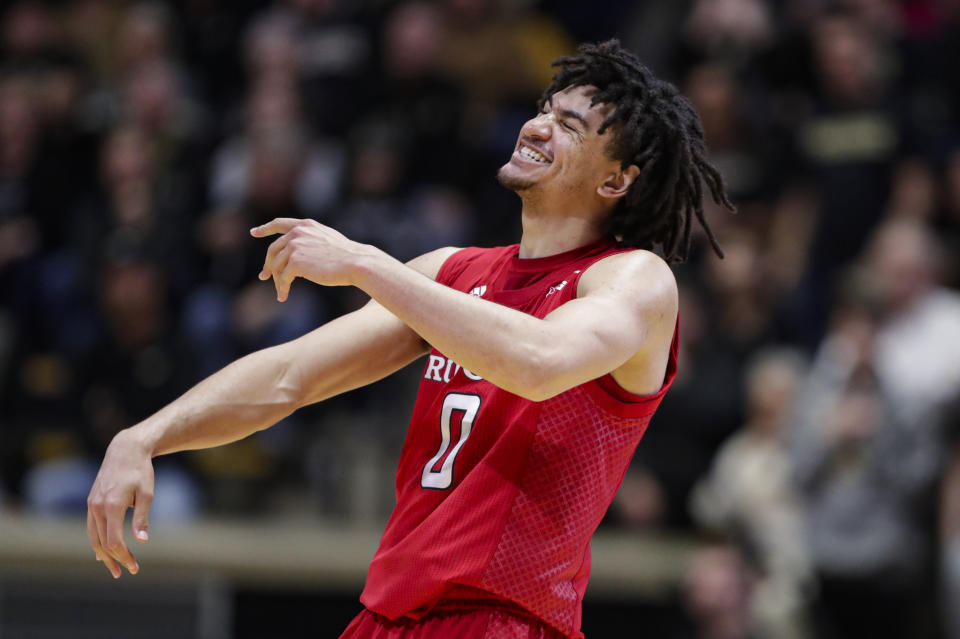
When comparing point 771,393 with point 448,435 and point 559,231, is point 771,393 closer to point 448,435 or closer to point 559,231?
point 559,231

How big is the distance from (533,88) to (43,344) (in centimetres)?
459

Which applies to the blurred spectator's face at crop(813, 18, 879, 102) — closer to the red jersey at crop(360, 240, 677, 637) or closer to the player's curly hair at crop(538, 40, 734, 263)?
the player's curly hair at crop(538, 40, 734, 263)

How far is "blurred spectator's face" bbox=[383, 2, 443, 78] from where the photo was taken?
11273 mm

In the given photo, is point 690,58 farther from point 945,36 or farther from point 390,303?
point 390,303

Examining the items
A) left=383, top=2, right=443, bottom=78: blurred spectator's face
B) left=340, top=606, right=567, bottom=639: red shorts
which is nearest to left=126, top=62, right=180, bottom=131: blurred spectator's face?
left=383, top=2, right=443, bottom=78: blurred spectator's face

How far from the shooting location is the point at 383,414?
981cm

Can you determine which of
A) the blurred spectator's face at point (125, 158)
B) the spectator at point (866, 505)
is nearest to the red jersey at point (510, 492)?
the spectator at point (866, 505)

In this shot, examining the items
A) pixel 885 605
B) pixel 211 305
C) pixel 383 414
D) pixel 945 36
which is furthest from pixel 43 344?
pixel 945 36

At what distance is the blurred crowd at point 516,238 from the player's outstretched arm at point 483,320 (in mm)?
4714

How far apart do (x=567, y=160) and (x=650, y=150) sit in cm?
28

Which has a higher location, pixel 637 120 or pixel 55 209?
pixel 637 120

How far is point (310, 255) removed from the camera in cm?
376

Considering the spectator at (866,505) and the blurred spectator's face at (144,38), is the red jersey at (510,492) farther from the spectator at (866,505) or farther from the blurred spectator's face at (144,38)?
the blurred spectator's face at (144,38)

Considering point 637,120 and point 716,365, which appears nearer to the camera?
point 637,120
